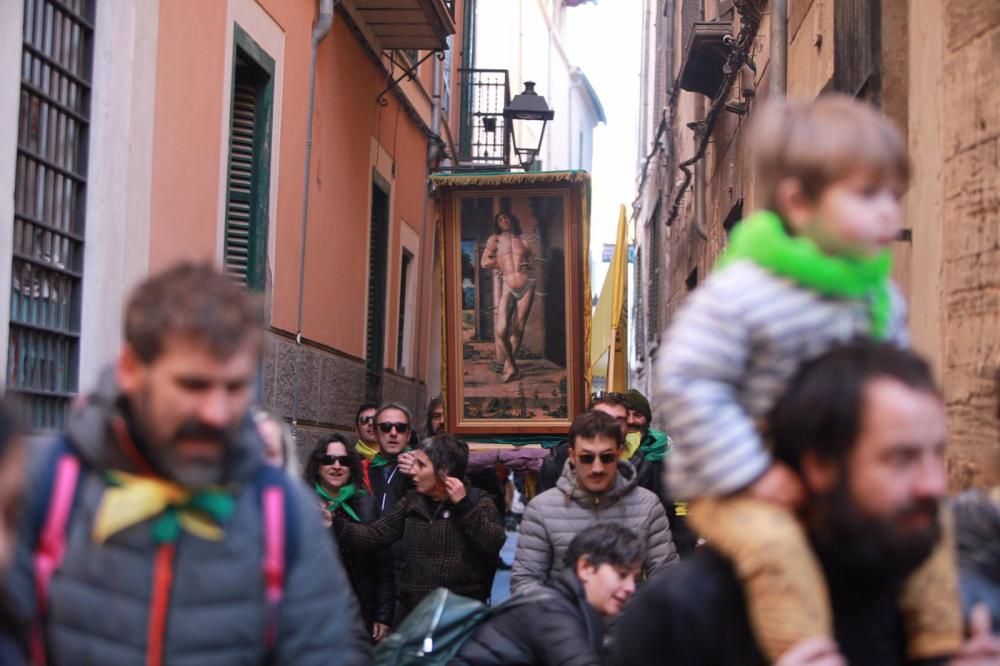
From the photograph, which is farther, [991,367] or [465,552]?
[465,552]

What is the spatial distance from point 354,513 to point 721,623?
5.77 meters

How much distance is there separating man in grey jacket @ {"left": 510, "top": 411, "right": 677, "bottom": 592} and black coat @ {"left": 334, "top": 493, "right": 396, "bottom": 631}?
139 cm

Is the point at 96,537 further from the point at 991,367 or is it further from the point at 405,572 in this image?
the point at 405,572

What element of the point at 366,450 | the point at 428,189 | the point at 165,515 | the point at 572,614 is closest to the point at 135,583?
the point at 165,515

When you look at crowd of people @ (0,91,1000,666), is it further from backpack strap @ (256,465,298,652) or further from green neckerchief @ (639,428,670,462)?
green neckerchief @ (639,428,670,462)

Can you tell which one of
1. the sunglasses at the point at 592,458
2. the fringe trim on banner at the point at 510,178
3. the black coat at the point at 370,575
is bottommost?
the black coat at the point at 370,575

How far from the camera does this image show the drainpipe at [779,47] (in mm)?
11062

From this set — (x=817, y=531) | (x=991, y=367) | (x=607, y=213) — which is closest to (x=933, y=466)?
(x=817, y=531)

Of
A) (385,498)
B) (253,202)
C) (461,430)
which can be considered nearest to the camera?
(385,498)

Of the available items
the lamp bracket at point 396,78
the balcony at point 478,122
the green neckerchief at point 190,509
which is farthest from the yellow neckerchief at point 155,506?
the balcony at point 478,122

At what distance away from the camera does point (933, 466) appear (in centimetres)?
247

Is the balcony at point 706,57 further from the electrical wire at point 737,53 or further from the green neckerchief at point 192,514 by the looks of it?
the green neckerchief at point 192,514

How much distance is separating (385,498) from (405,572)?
81 centimetres

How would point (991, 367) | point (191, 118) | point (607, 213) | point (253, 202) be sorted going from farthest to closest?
point (607, 213) → point (253, 202) → point (191, 118) → point (991, 367)
